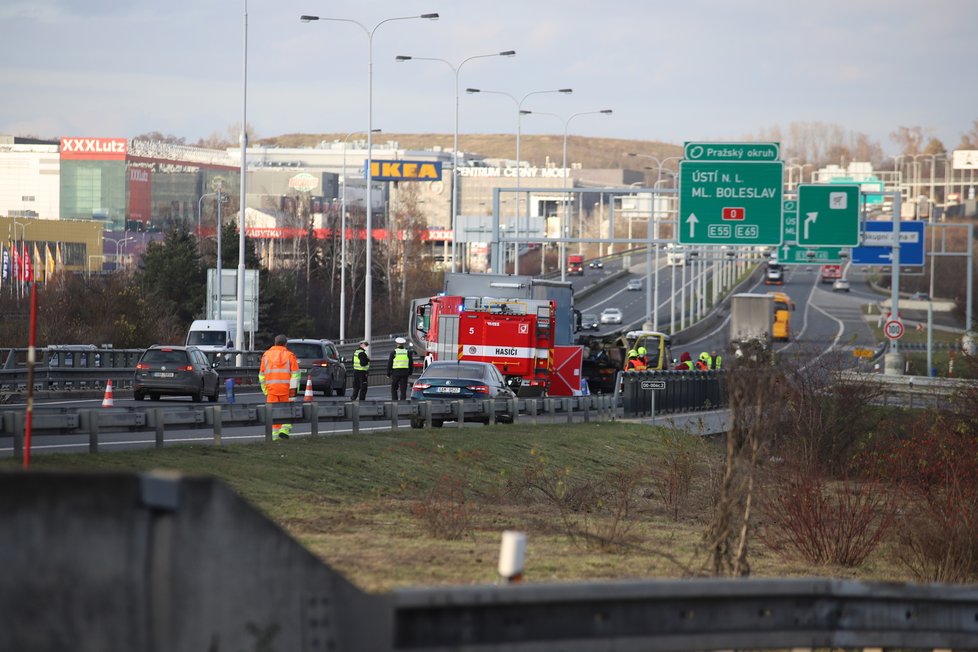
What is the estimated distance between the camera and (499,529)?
1412cm

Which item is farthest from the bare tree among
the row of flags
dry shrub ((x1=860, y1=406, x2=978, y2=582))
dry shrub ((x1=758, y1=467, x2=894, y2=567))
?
the row of flags

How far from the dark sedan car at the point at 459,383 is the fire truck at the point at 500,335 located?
707 centimetres

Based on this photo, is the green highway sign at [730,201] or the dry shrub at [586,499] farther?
the green highway sign at [730,201]

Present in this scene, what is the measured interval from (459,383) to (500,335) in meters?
8.75

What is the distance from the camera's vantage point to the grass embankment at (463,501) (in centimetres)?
1155

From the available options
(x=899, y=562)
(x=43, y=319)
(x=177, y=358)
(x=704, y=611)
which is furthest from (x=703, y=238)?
(x=704, y=611)

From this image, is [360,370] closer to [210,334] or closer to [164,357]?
[164,357]

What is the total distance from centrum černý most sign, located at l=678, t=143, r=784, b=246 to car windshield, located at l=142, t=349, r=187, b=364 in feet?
50.9

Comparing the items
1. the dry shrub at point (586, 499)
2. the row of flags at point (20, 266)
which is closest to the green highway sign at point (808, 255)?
the dry shrub at point (586, 499)

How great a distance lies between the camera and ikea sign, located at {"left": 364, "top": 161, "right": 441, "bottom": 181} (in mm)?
140500

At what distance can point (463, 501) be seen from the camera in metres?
16.0

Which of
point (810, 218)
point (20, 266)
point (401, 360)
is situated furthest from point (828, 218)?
point (20, 266)

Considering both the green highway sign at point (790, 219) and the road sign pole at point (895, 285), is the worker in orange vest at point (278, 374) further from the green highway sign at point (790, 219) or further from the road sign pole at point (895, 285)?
the road sign pole at point (895, 285)

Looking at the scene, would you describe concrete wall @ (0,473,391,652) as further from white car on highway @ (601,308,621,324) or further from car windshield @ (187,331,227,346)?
white car on highway @ (601,308,621,324)
